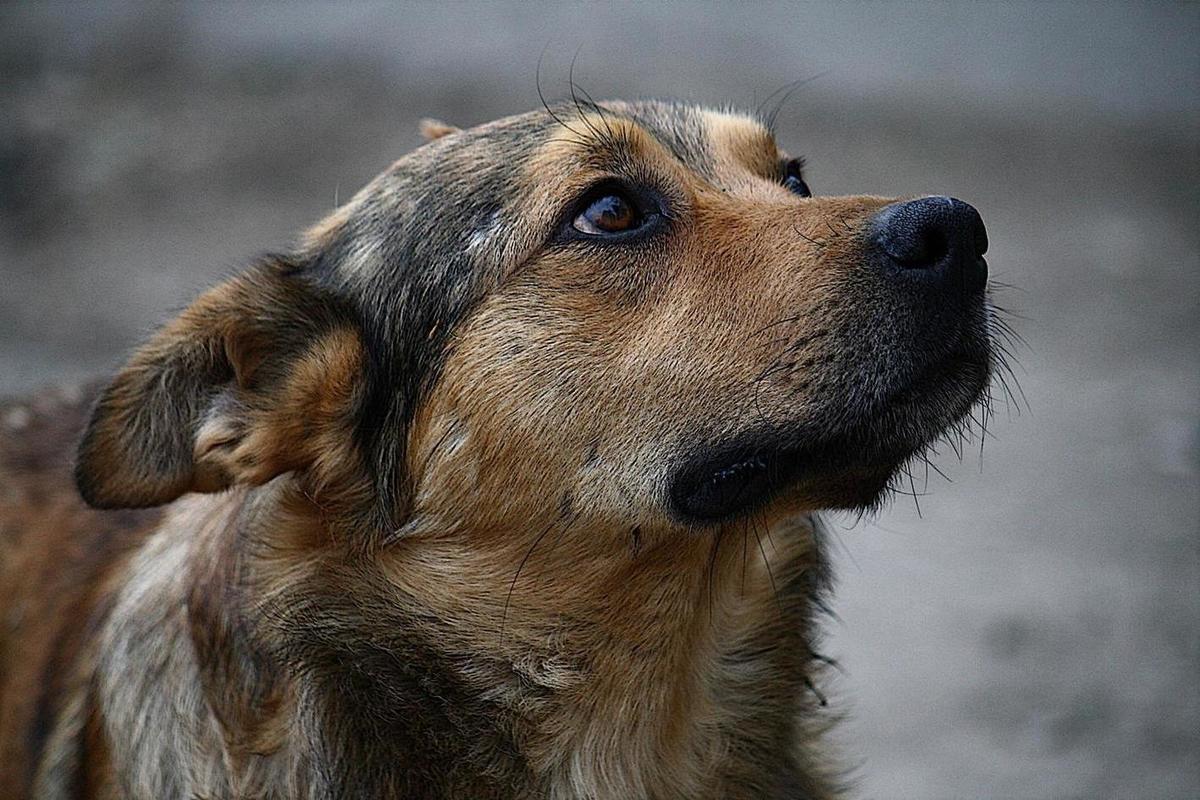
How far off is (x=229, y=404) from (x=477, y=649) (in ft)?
2.73

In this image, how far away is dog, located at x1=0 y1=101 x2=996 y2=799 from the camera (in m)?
2.74

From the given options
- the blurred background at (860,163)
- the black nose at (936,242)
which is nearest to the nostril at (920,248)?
the black nose at (936,242)

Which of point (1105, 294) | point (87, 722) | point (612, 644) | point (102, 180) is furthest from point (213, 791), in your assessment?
point (102, 180)

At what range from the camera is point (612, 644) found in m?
3.02

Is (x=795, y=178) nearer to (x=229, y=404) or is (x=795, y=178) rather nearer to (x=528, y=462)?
(x=528, y=462)

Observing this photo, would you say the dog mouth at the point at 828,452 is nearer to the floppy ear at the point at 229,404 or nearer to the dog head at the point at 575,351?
the dog head at the point at 575,351

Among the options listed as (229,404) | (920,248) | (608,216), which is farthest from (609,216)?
(229,404)

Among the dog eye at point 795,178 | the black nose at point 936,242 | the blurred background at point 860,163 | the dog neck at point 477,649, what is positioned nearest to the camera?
the black nose at point 936,242

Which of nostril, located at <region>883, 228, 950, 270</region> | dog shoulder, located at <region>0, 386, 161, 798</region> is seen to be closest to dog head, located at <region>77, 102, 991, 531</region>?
nostril, located at <region>883, 228, 950, 270</region>

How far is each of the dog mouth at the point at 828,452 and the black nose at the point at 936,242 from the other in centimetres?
18

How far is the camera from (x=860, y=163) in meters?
9.87

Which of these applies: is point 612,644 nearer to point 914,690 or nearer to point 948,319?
point 948,319

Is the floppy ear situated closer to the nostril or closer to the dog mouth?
the dog mouth

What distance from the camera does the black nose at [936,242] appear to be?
105 inches
